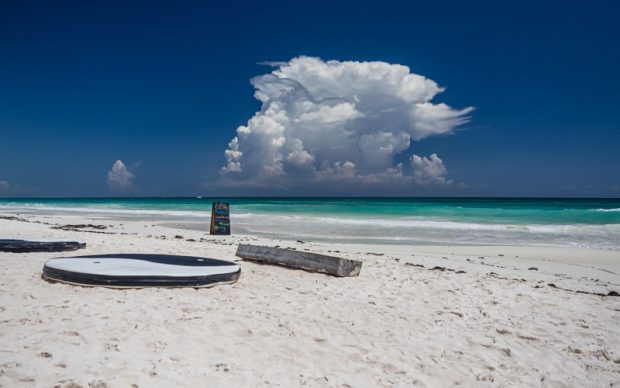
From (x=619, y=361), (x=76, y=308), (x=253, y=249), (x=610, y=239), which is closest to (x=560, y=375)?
(x=619, y=361)

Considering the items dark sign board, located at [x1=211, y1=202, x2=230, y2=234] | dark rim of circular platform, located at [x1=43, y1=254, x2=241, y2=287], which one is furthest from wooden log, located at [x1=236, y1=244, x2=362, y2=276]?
dark sign board, located at [x1=211, y1=202, x2=230, y2=234]

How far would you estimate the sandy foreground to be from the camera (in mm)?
3141

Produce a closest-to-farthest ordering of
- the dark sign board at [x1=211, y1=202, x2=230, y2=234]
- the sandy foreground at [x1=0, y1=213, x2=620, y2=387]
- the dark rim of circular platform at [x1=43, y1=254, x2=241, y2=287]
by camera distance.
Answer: the sandy foreground at [x1=0, y1=213, x2=620, y2=387], the dark rim of circular platform at [x1=43, y1=254, x2=241, y2=287], the dark sign board at [x1=211, y1=202, x2=230, y2=234]

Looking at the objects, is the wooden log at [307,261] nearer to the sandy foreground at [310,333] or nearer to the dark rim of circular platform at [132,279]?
the sandy foreground at [310,333]

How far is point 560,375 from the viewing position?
11.2ft

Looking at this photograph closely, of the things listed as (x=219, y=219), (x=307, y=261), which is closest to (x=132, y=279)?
(x=307, y=261)

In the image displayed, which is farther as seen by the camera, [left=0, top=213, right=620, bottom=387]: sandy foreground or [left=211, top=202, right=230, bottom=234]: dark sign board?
[left=211, top=202, right=230, bottom=234]: dark sign board

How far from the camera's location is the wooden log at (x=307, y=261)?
22.0 ft

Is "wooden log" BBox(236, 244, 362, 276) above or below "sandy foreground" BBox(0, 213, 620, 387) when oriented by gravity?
above

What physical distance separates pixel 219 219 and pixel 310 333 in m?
10.9

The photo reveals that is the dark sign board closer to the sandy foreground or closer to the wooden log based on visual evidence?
Answer: the wooden log

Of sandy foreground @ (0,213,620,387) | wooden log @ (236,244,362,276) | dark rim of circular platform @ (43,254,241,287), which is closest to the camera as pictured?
sandy foreground @ (0,213,620,387)

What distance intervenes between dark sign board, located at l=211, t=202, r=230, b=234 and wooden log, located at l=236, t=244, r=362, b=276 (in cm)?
680

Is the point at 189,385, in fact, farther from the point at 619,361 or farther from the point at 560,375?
the point at 619,361
